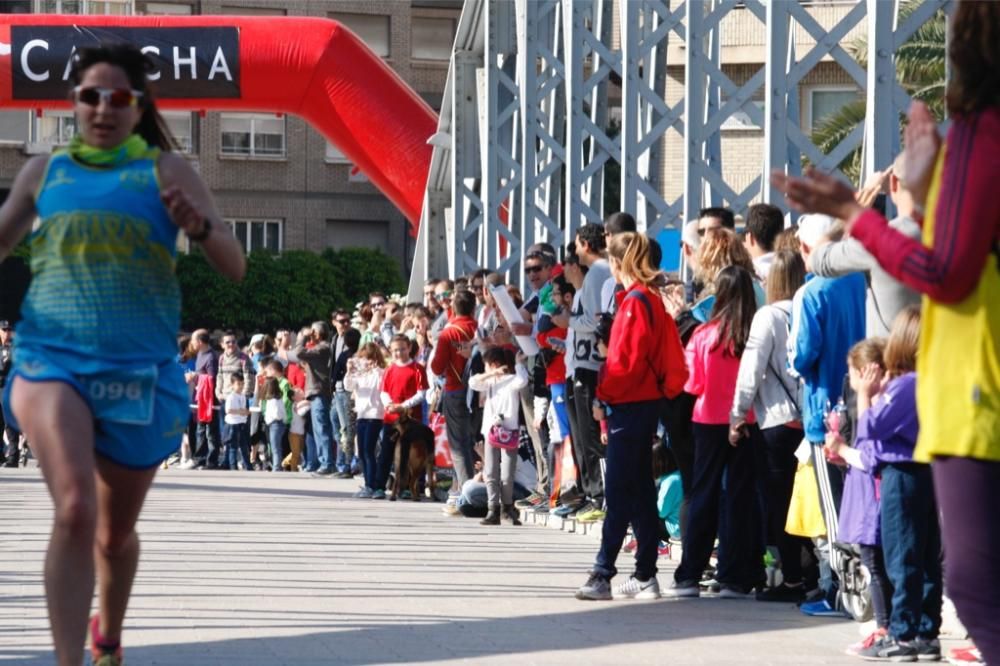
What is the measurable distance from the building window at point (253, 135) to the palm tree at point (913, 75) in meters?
26.5

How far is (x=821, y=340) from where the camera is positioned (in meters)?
9.70

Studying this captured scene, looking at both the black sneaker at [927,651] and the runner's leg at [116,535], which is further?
the black sneaker at [927,651]

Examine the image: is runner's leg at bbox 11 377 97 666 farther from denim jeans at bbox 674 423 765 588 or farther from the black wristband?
denim jeans at bbox 674 423 765 588

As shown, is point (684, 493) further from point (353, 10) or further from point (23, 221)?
point (353, 10)

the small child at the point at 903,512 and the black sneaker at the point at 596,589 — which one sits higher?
the small child at the point at 903,512

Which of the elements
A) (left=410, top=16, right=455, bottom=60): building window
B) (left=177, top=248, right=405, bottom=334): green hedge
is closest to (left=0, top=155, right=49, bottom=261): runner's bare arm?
(left=177, top=248, right=405, bottom=334): green hedge

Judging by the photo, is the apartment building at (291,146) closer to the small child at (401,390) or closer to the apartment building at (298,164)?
the apartment building at (298,164)

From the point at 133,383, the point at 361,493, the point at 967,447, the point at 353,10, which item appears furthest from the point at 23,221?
the point at 353,10

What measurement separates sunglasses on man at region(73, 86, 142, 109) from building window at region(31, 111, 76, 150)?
55213mm

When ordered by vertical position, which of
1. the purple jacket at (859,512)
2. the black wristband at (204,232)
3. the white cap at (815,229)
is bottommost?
the purple jacket at (859,512)

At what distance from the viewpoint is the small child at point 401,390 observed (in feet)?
66.7

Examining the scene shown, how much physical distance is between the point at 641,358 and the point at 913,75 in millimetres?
30438

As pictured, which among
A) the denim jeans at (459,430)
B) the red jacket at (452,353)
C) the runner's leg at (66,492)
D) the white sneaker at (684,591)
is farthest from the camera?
the denim jeans at (459,430)

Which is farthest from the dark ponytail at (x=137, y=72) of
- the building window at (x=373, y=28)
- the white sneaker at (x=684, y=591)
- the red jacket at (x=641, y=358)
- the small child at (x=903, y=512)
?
the building window at (x=373, y=28)
